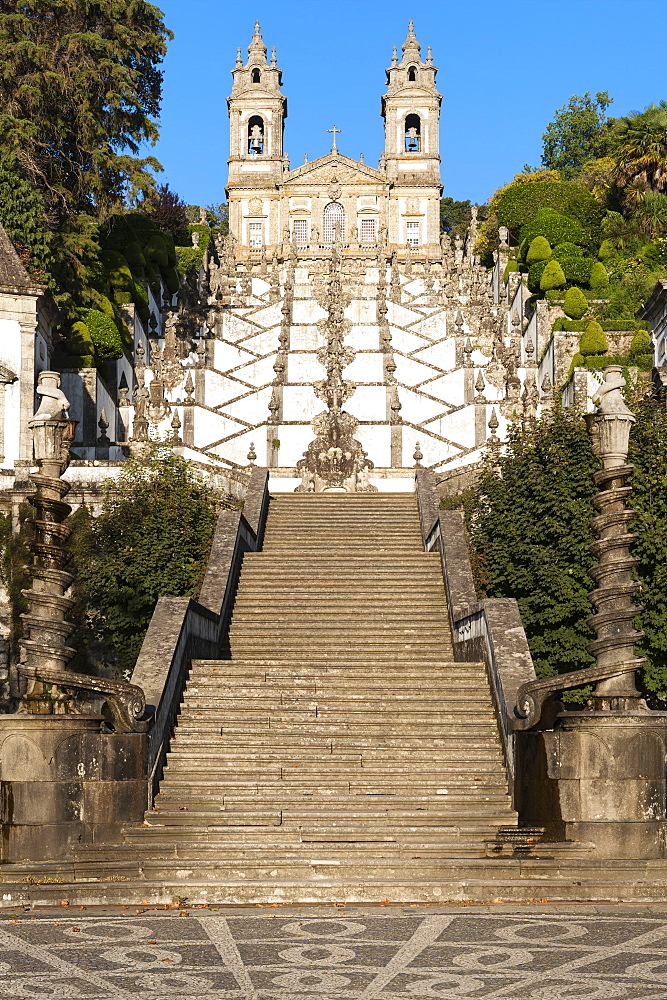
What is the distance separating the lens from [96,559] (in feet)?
73.5

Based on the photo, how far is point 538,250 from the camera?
56625 mm

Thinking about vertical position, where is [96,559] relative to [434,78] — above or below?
below

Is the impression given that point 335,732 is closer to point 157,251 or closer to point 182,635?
point 182,635

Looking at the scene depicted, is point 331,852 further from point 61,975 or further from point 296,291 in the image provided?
point 296,291

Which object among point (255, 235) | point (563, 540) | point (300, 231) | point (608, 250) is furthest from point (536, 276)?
point (255, 235)

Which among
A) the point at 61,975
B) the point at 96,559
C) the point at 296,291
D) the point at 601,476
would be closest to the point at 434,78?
the point at 296,291

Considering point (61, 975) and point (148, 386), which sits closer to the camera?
point (61, 975)

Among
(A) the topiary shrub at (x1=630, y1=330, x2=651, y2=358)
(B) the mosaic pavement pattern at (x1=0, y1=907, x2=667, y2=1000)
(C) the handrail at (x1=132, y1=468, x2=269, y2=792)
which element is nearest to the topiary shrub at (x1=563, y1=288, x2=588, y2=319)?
(A) the topiary shrub at (x1=630, y1=330, x2=651, y2=358)

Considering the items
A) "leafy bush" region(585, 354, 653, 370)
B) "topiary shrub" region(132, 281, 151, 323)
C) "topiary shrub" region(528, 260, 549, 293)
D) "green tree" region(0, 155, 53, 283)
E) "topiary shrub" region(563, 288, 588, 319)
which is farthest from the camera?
"topiary shrub" region(528, 260, 549, 293)

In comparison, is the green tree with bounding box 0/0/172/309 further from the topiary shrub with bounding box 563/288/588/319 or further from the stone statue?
the stone statue

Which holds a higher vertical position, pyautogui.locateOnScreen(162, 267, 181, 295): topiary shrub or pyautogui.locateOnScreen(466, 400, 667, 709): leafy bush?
pyautogui.locateOnScreen(162, 267, 181, 295): topiary shrub

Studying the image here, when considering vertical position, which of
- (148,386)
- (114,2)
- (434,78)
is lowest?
(148,386)

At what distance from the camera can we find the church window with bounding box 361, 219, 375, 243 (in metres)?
86.3

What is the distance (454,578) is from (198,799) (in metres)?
6.90
